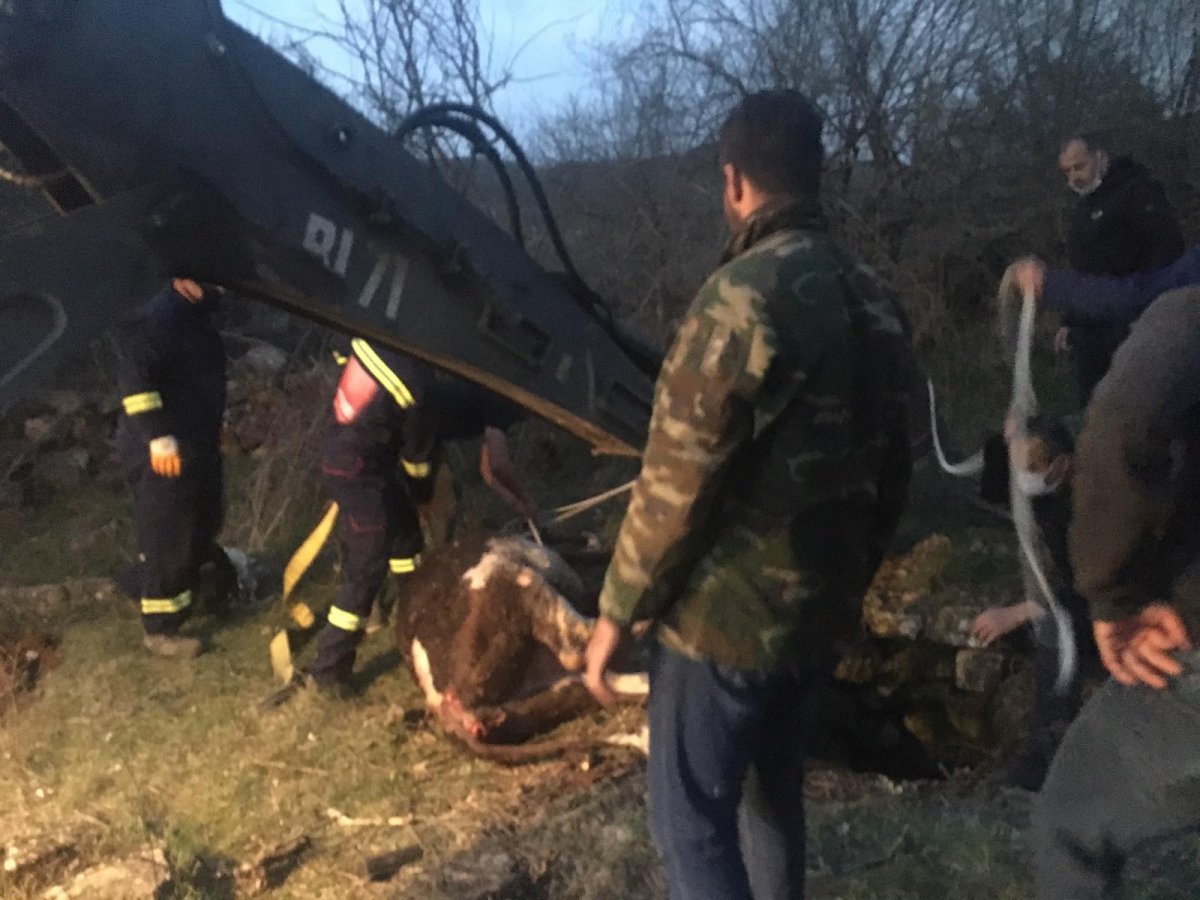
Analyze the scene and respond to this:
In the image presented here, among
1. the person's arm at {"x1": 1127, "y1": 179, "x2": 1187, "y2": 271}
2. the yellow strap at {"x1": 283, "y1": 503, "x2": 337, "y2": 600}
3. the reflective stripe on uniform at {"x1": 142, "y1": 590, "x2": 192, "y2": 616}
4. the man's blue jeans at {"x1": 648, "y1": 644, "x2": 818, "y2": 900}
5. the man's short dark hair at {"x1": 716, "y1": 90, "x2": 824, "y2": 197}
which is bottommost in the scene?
the reflective stripe on uniform at {"x1": 142, "y1": 590, "x2": 192, "y2": 616}

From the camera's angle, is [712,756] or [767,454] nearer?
[767,454]

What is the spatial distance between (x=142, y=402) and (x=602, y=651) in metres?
3.69

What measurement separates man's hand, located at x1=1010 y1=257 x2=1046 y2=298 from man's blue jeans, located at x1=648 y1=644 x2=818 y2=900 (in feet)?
5.97

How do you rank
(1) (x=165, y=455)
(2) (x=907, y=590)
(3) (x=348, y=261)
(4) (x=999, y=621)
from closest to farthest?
(3) (x=348, y=261) → (4) (x=999, y=621) → (2) (x=907, y=590) → (1) (x=165, y=455)

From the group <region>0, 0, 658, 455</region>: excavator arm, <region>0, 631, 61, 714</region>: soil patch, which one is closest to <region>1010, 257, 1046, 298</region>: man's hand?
<region>0, 0, 658, 455</region>: excavator arm

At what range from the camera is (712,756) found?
2.25 meters

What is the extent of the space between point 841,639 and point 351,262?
1.48 meters

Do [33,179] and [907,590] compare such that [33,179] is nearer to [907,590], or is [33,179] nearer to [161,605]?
[161,605]

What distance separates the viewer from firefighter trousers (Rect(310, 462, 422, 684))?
4656 mm

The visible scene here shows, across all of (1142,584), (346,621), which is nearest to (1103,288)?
(1142,584)

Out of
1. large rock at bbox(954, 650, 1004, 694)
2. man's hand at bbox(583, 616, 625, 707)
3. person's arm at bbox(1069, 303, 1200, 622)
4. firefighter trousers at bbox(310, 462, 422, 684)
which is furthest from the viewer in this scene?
large rock at bbox(954, 650, 1004, 694)

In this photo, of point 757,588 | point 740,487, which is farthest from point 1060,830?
point 740,487

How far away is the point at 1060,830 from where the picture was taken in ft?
6.93

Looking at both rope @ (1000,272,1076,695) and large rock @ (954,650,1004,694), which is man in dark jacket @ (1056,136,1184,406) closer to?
rope @ (1000,272,1076,695)
